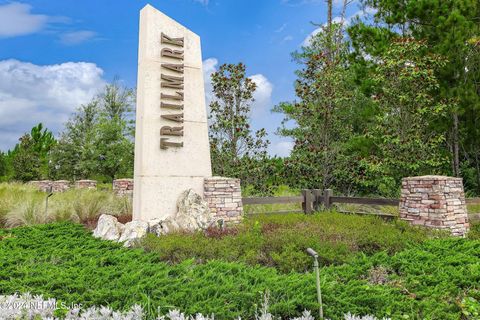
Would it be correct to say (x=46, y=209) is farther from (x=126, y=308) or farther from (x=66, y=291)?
(x=126, y=308)

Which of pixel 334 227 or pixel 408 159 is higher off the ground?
pixel 408 159

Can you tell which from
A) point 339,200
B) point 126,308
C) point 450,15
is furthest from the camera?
point 450,15

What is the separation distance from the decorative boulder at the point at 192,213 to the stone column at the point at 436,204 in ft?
13.9

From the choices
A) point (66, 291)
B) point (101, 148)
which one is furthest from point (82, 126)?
point (66, 291)

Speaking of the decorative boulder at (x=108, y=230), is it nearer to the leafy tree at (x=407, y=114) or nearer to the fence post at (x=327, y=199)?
the fence post at (x=327, y=199)

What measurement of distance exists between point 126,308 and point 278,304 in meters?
1.20

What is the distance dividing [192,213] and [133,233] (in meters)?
1.41

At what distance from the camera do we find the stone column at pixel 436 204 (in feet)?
27.0

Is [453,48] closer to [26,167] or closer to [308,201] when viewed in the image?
[308,201]

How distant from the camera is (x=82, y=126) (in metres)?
26.6

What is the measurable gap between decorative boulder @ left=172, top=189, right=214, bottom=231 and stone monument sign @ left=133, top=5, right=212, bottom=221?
279 millimetres

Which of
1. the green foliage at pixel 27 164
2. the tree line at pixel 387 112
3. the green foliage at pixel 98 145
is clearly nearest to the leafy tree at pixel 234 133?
the tree line at pixel 387 112

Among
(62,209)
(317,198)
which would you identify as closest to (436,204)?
(317,198)

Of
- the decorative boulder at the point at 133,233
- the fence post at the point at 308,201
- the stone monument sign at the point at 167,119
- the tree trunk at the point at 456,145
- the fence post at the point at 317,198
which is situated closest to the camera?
the decorative boulder at the point at 133,233
